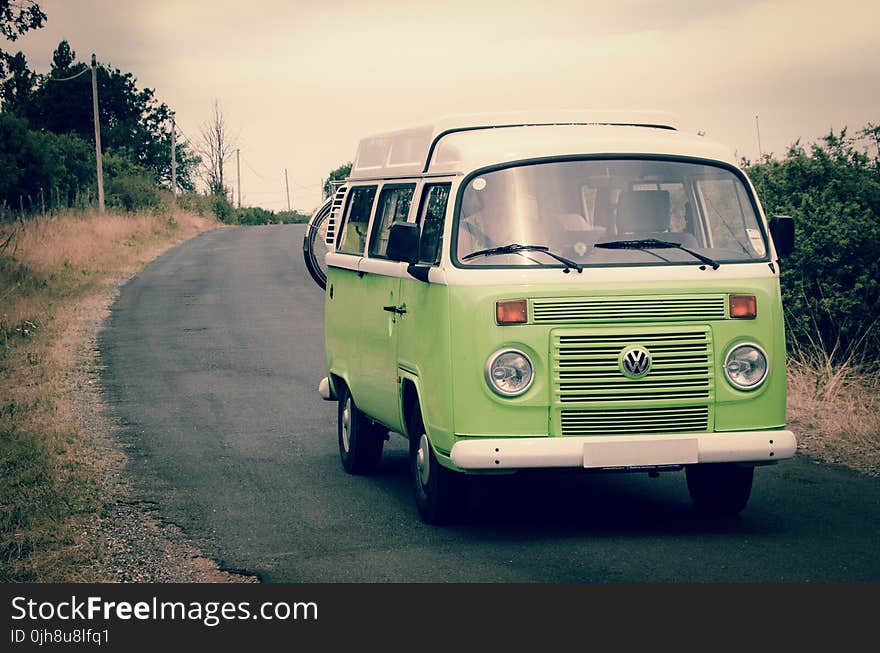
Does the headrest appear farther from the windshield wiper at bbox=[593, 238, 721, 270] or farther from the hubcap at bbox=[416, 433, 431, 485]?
the hubcap at bbox=[416, 433, 431, 485]

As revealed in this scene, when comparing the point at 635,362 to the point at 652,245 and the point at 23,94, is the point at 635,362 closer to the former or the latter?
the point at 652,245

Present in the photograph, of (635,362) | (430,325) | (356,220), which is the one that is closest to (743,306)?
(635,362)

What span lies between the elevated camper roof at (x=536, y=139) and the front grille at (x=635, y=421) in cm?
154

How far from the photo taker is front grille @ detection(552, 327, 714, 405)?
24.0ft

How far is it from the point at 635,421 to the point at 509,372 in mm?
732

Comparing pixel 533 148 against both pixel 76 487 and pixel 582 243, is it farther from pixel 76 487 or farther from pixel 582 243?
pixel 76 487

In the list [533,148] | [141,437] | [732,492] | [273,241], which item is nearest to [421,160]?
[533,148]

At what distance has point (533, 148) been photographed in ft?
25.6

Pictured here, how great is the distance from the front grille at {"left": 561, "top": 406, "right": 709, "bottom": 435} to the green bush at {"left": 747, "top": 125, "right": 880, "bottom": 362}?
663cm

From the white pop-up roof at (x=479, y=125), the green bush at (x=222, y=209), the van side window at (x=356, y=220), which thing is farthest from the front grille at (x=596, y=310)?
the green bush at (x=222, y=209)

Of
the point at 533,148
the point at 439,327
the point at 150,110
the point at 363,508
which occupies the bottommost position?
the point at 363,508

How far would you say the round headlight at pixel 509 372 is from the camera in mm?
7320

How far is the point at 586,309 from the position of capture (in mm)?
7324

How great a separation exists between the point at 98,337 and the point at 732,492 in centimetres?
1371
